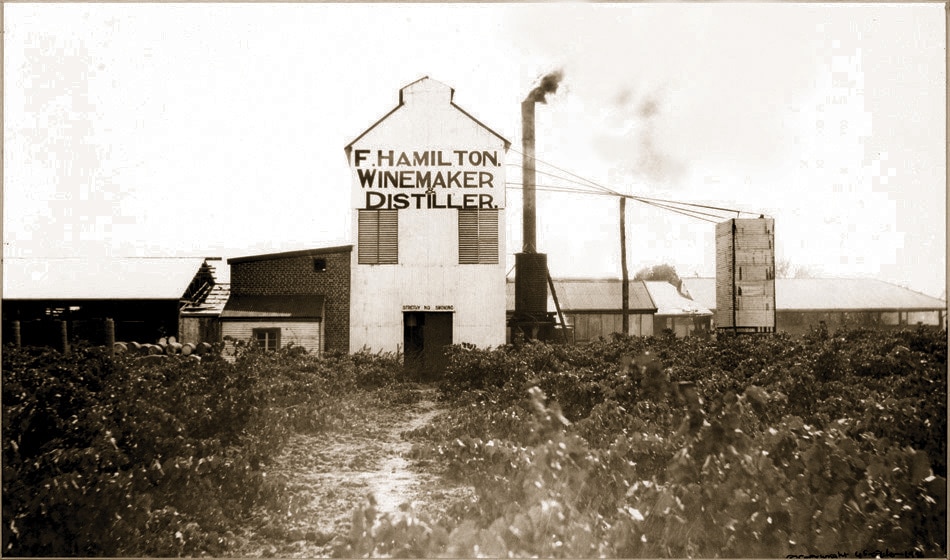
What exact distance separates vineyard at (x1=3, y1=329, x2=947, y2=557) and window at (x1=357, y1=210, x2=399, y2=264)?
6693mm

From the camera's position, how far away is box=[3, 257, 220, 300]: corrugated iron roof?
13286 millimetres

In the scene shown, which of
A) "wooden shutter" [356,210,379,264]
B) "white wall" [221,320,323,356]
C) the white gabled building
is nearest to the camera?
the white gabled building

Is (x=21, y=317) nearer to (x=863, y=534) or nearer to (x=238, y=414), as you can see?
(x=238, y=414)

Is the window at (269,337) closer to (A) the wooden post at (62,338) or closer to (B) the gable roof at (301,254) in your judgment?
(B) the gable roof at (301,254)

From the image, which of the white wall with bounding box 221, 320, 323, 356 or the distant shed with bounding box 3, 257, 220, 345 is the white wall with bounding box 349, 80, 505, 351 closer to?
the white wall with bounding box 221, 320, 323, 356

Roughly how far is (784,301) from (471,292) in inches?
931

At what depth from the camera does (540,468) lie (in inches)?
114

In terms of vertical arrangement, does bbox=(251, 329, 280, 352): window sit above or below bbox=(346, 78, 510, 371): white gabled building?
below

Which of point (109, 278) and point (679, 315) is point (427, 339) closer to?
point (109, 278)

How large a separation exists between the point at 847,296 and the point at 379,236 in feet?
95.3

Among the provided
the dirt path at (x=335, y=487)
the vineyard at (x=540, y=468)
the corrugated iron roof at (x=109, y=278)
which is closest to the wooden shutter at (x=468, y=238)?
the dirt path at (x=335, y=487)

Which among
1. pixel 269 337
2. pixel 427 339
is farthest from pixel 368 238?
pixel 269 337

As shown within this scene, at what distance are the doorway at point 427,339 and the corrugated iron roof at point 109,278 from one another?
7621 mm

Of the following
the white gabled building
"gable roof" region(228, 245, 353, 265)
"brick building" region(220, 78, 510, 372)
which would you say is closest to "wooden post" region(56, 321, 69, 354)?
"brick building" region(220, 78, 510, 372)
